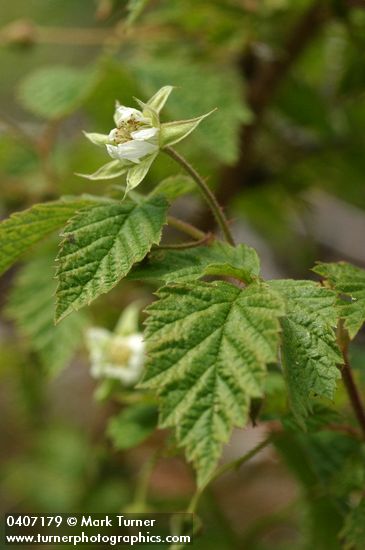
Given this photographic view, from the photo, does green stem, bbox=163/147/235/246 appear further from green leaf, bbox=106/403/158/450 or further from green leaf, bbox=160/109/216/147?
green leaf, bbox=106/403/158/450

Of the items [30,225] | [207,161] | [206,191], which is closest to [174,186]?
[206,191]

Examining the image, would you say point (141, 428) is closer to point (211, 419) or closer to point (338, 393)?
point (338, 393)

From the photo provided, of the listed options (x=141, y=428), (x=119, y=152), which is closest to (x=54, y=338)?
(x=141, y=428)

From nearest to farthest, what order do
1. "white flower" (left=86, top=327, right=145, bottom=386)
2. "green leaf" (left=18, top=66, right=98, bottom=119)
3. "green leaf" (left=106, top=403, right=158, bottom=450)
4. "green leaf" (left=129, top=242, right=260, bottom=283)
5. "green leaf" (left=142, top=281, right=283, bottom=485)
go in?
"green leaf" (left=142, top=281, right=283, bottom=485)
"green leaf" (left=129, top=242, right=260, bottom=283)
"green leaf" (left=106, top=403, right=158, bottom=450)
"white flower" (left=86, top=327, right=145, bottom=386)
"green leaf" (left=18, top=66, right=98, bottom=119)

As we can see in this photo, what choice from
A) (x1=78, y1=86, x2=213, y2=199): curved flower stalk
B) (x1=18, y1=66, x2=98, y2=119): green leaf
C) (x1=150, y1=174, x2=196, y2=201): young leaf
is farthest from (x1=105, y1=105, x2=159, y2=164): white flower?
(x1=18, y1=66, x2=98, y2=119): green leaf

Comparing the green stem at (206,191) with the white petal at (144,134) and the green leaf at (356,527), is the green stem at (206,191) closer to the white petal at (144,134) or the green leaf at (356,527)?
the white petal at (144,134)

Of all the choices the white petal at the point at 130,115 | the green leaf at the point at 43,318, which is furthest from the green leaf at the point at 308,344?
the green leaf at the point at 43,318

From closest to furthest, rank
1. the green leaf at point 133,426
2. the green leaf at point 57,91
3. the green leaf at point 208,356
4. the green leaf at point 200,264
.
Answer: the green leaf at point 208,356 → the green leaf at point 200,264 → the green leaf at point 133,426 → the green leaf at point 57,91

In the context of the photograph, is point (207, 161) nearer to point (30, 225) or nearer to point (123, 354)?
point (123, 354)
